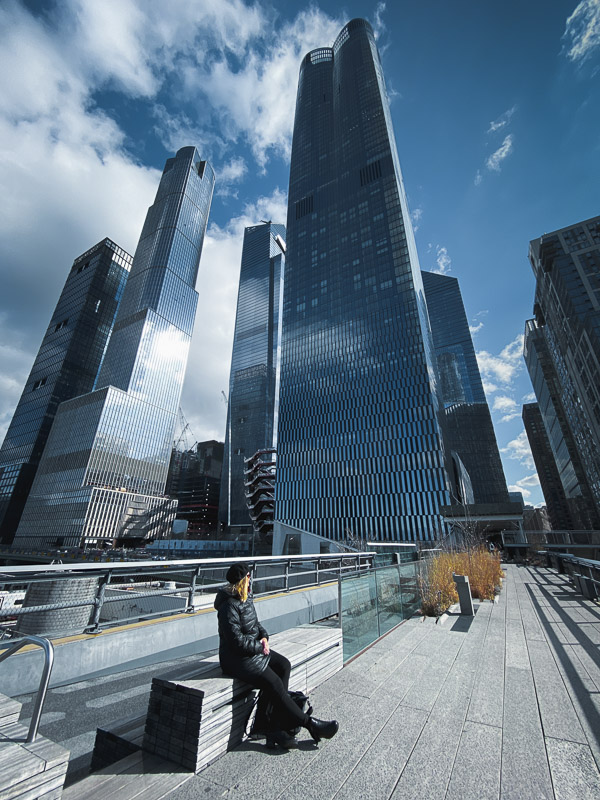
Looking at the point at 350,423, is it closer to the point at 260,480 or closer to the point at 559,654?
the point at 260,480

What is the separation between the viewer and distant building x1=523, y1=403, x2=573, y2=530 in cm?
14025

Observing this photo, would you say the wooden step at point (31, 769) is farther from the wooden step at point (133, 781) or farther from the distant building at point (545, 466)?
the distant building at point (545, 466)

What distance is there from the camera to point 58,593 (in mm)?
9867

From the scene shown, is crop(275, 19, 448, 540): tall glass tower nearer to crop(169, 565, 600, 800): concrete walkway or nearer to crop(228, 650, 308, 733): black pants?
crop(169, 565, 600, 800): concrete walkway

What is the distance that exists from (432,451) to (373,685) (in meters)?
61.0

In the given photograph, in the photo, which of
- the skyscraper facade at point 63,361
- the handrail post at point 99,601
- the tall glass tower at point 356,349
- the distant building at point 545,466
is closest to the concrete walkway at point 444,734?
the handrail post at point 99,601

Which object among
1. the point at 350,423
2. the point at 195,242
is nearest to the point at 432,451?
the point at 350,423

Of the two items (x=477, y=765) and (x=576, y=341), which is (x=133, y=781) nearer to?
(x=477, y=765)

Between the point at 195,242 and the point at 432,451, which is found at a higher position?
the point at 195,242

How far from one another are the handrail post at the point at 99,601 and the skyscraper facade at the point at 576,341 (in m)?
81.1

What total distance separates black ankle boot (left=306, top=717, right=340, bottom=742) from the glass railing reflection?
2468 mm

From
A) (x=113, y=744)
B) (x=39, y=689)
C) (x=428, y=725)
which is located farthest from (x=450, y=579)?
(x=39, y=689)

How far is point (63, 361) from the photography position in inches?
5039

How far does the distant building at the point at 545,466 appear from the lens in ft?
460
